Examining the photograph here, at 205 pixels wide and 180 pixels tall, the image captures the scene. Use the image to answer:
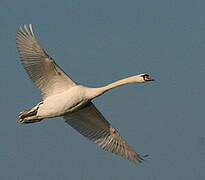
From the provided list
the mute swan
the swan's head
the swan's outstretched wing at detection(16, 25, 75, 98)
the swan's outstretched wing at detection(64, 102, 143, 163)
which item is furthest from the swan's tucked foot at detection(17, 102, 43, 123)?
the swan's head

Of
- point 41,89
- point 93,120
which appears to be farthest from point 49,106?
point 93,120

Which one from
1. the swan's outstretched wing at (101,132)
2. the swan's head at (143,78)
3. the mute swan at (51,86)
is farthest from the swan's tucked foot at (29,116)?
the swan's head at (143,78)

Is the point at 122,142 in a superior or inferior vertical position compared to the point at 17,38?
inferior

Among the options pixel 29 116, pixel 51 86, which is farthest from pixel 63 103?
pixel 29 116

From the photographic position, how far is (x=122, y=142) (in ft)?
124

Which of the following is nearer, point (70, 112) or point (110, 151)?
point (70, 112)

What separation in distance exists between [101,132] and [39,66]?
16.6 feet

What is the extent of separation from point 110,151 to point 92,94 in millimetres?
4451

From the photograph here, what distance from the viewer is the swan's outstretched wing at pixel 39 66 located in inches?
1358

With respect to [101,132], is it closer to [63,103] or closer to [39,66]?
[63,103]

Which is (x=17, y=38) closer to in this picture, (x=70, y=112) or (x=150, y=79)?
(x=70, y=112)

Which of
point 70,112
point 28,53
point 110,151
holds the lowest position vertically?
point 110,151

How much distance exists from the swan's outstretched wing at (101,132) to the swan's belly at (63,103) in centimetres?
247

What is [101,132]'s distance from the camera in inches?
1501
